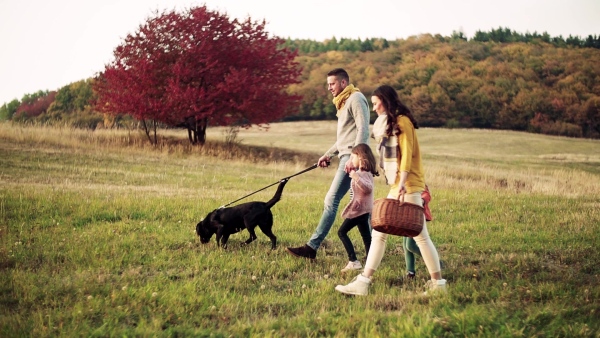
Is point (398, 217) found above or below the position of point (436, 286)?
above

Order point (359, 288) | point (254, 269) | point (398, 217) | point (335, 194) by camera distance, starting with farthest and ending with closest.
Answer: point (335, 194)
point (254, 269)
point (359, 288)
point (398, 217)

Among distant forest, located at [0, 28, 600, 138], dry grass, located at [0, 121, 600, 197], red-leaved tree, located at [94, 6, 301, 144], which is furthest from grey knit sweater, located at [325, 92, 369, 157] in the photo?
distant forest, located at [0, 28, 600, 138]

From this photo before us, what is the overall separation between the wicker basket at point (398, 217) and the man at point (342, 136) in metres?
1.45

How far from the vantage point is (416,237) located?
539 cm

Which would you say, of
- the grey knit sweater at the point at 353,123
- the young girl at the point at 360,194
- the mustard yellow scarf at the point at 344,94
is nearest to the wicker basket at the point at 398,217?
the young girl at the point at 360,194

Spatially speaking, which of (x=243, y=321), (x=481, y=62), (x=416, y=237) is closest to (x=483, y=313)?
(x=416, y=237)

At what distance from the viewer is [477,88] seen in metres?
48.9

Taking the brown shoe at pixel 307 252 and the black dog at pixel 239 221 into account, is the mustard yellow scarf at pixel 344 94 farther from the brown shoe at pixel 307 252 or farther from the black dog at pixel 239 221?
the brown shoe at pixel 307 252

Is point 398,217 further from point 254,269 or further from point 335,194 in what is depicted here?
point 254,269

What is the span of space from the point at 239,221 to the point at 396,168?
276 centimetres

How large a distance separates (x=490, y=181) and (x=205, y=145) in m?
12.3

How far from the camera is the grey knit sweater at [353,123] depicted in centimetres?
654

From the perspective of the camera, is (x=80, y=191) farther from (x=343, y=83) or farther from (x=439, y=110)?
(x=439, y=110)

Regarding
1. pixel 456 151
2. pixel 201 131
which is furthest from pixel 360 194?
pixel 456 151
